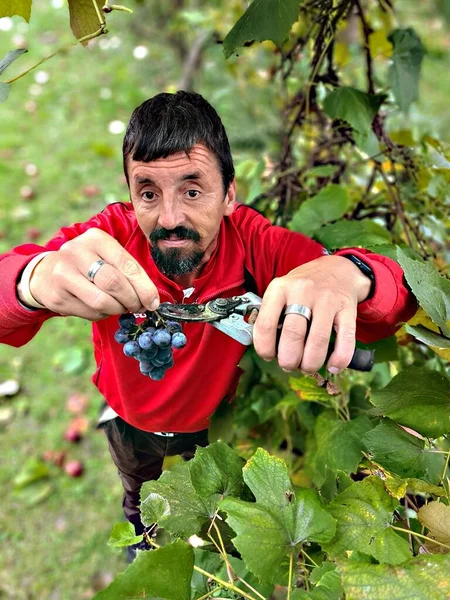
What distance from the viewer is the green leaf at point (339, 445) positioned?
0.83 m

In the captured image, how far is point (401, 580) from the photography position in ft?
1.70

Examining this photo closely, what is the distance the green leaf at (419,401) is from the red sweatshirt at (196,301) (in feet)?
0.28

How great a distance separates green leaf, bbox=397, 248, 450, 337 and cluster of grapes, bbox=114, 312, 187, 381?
0.27 metres

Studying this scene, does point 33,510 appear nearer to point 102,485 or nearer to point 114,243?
point 102,485

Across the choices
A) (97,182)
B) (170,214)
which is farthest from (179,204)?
(97,182)

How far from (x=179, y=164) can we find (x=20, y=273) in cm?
24

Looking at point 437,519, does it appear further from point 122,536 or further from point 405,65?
point 405,65

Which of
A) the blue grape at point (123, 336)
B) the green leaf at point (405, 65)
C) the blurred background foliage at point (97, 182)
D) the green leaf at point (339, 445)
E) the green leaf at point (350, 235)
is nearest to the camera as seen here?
the blue grape at point (123, 336)

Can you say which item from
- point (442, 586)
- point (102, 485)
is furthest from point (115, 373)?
point (102, 485)

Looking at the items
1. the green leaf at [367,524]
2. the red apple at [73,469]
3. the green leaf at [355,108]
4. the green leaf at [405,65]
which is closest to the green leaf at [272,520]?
the green leaf at [367,524]

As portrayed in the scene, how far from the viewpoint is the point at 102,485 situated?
1.83 meters

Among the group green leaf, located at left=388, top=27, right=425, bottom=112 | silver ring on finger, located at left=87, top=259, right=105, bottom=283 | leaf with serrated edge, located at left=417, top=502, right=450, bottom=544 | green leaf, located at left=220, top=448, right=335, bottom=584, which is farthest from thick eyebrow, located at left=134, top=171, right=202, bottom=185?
green leaf, located at left=388, top=27, right=425, bottom=112

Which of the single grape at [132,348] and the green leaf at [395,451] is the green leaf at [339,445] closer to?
the green leaf at [395,451]

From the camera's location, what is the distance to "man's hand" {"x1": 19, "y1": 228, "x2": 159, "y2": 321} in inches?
25.4
